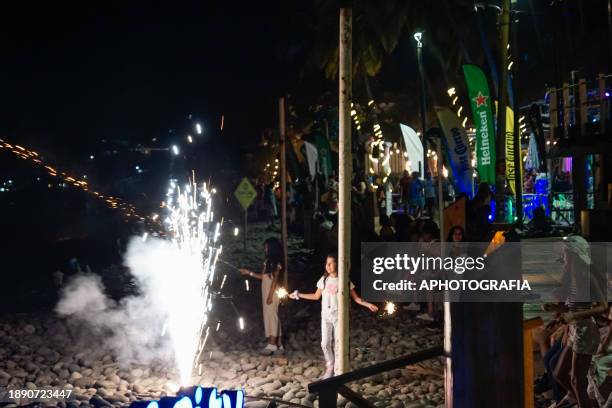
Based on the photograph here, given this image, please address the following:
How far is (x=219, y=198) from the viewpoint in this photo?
28.0 metres

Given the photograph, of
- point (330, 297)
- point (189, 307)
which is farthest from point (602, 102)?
point (189, 307)

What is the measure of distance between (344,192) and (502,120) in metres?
10.7

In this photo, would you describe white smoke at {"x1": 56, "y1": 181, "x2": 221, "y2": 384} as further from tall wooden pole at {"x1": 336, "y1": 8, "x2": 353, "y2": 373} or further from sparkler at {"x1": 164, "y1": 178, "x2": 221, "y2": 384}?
tall wooden pole at {"x1": 336, "y1": 8, "x2": 353, "y2": 373}

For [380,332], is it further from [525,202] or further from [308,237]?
[525,202]

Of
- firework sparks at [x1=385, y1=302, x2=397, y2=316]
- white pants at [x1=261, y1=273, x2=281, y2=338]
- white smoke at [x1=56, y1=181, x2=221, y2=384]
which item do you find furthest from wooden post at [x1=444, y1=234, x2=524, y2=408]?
firework sparks at [x1=385, y1=302, x2=397, y2=316]

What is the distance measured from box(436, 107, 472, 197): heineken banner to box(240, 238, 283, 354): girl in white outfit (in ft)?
23.7

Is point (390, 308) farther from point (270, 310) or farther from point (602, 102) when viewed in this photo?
point (602, 102)

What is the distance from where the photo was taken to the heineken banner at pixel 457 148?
627 inches

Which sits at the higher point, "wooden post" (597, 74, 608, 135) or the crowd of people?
"wooden post" (597, 74, 608, 135)

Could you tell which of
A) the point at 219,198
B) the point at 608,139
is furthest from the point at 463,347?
the point at 219,198

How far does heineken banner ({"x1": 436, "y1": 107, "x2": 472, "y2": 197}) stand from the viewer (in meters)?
15.9

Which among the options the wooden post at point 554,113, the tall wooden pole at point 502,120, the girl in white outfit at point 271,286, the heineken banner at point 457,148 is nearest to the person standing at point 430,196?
the tall wooden pole at point 502,120

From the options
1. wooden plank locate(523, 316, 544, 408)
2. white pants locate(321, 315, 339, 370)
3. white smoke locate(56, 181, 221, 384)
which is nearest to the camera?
wooden plank locate(523, 316, 544, 408)

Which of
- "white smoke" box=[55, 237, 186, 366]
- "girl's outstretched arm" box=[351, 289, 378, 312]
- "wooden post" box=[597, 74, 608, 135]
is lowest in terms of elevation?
"white smoke" box=[55, 237, 186, 366]
